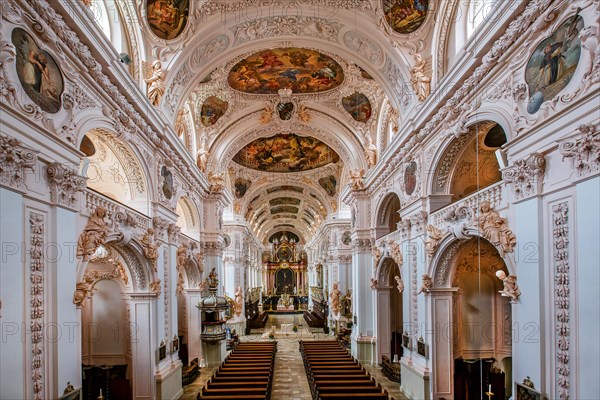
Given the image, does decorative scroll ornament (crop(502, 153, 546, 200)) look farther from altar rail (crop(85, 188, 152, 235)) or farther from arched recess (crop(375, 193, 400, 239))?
arched recess (crop(375, 193, 400, 239))

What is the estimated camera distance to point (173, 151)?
15.1m

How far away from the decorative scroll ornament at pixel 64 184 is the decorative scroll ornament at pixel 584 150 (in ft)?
25.1

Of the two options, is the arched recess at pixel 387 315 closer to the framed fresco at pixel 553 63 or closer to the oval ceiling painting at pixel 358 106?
the oval ceiling painting at pixel 358 106

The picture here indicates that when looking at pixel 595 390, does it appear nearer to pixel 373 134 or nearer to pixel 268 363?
pixel 268 363

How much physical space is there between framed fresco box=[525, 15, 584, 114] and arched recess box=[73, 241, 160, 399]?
891 cm

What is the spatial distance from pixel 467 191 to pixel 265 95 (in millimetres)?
10637

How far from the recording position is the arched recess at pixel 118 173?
39.3ft

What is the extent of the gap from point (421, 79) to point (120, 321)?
1138 centimetres

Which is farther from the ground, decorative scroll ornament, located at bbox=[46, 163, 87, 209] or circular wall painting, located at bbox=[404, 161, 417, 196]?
circular wall painting, located at bbox=[404, 161, 417, 196]

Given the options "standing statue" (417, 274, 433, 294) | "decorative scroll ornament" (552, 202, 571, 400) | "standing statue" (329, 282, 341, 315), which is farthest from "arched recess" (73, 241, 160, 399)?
"standing statue" (329, 282, 341, 315)

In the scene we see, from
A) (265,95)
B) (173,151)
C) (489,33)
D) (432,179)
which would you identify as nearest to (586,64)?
(489,33)

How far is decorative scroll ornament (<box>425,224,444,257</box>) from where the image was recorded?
39.5ft

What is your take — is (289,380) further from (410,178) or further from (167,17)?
(167,17)

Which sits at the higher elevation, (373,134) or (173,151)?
(373,134)
